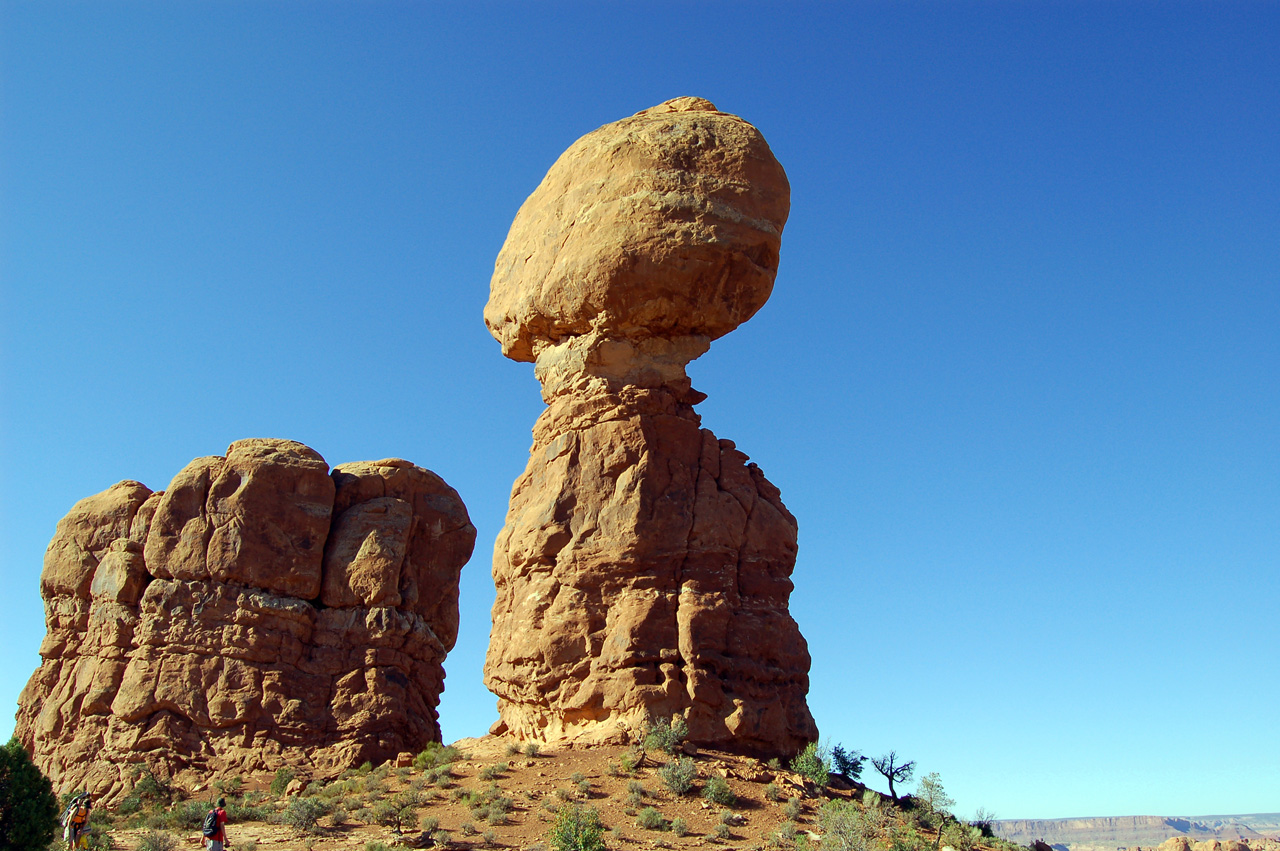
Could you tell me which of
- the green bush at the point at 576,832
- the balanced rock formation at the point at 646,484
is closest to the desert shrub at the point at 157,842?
the balanced rock formation at the point at 646,484

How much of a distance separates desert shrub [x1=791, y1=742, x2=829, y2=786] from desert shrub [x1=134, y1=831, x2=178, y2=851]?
34.2ft

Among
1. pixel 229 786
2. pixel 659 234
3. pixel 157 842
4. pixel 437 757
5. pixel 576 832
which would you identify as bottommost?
pixel 157 842

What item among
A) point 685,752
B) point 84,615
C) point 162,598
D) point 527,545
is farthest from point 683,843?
point 84,615

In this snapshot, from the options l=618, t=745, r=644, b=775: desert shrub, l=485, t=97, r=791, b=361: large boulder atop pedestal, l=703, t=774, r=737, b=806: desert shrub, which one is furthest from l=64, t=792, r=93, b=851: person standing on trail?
l=485, t=97, r=791, b=361: large boulder atop pedestal

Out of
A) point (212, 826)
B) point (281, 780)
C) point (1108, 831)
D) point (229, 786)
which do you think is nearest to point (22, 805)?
point (212, 826)

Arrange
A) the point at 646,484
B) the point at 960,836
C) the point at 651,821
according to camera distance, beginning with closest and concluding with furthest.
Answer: the point at 651,821
the point at 960,836
the point at 646,484

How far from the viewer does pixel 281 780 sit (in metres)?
23.1

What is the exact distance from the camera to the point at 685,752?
1728 centimetres

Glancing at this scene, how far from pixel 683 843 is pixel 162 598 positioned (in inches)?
682

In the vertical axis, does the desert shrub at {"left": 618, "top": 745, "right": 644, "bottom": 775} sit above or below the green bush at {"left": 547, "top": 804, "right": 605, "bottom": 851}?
above

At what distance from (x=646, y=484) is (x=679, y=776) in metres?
5.52

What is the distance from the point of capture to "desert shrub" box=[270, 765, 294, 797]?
74.3 ft

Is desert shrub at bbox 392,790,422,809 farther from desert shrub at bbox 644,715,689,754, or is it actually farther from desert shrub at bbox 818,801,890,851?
desert shrub at bbox 818,801,890,851

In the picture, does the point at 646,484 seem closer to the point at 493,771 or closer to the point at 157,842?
the point at 493,771
